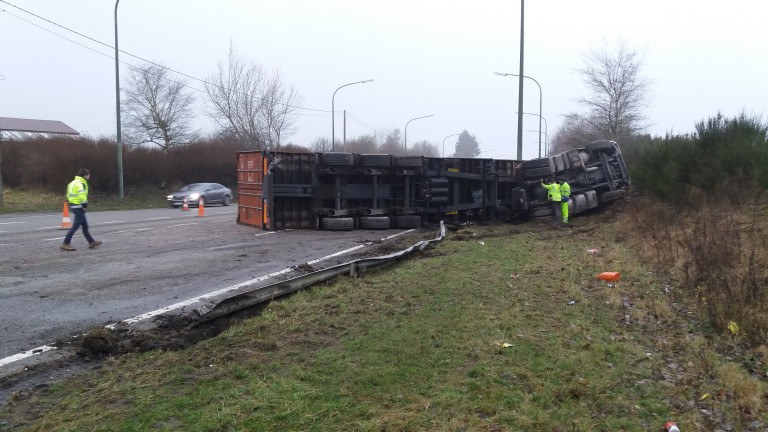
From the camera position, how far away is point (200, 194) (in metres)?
31.3

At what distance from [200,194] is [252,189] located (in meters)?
15.6

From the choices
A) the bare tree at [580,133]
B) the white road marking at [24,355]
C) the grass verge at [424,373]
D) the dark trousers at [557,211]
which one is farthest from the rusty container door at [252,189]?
the bare tree at [580,133]

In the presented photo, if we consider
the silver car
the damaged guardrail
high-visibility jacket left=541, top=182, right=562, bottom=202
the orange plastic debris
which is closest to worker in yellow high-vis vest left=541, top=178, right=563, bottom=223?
high-visibility jacket left=541, top=182, right=562, bottom=202

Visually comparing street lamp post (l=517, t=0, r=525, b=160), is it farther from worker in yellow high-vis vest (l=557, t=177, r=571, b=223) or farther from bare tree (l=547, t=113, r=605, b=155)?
bare tree (l=547, t=113, r=605, b=155)

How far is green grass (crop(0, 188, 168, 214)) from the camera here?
28.6 m

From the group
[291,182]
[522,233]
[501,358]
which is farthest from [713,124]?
[501,358]

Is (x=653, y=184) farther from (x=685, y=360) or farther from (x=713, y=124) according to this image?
(x=685, y=360)

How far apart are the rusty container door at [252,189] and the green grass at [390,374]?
9.00 metres

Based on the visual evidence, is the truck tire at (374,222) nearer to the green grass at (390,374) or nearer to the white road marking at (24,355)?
the green grass at (390,374)

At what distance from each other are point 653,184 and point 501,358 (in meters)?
12.5

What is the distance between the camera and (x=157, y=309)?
673cm

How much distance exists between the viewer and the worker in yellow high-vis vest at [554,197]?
17.4 metres

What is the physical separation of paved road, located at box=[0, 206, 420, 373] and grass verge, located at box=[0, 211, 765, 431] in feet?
4.42

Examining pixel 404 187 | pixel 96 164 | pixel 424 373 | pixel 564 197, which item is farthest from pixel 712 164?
pixel 96 164
